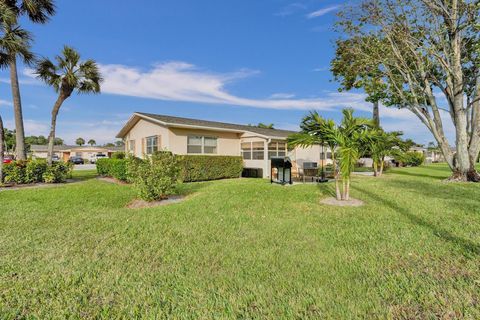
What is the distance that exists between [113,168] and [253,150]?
9216 millimetres

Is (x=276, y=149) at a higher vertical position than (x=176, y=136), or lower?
lower

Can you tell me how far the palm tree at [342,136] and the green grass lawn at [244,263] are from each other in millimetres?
1187

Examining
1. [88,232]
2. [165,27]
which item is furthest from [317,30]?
[88,232]

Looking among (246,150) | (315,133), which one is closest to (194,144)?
(246,150)

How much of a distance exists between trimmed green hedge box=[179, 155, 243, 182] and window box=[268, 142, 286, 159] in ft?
7.38

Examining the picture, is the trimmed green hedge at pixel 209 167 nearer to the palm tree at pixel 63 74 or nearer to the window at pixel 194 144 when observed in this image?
the window at pixel 194 144

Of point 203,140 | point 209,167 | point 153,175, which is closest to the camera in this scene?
point 153,175

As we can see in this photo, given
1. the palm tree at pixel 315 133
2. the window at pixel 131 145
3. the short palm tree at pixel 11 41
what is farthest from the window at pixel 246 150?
the short palm tree at pixel 11 41

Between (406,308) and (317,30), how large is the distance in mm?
16146

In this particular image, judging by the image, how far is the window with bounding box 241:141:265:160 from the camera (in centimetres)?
1673

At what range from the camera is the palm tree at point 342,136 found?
6.85 metres

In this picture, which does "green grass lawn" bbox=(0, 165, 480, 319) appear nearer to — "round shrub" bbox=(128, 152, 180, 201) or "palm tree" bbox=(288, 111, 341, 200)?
"round shrub" bbox=(128, 152, 180, 201)

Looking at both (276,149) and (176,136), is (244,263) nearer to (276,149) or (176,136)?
(176,136)

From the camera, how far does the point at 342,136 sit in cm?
707
